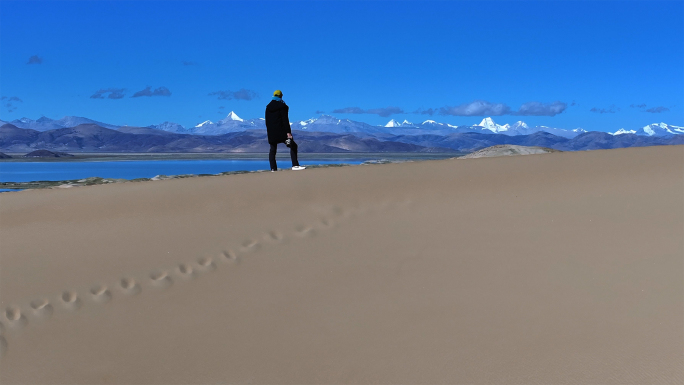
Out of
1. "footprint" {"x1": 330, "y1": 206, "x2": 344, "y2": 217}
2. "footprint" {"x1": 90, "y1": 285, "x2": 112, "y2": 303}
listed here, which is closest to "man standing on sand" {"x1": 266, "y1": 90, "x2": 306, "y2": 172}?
"footprint" {"x1": 330, "y1": 206, "x2": 344, "y2": 217}

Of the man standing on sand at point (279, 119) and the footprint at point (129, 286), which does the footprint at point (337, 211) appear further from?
the man standing on sand at point (279, 119)

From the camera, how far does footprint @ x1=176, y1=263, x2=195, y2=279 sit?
Result: 4762mm

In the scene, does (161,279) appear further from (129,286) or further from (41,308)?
(41,308)

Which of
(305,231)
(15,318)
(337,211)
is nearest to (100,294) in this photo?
(15,318)

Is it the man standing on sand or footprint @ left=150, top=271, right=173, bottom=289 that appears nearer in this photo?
footprint @ left=150, top=271, right=173, bottom=289

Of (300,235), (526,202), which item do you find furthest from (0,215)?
(526,202)

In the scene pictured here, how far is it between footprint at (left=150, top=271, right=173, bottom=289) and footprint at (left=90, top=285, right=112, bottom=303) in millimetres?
349

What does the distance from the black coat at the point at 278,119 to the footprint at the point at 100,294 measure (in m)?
5.15

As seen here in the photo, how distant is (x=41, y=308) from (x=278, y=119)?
5.62m

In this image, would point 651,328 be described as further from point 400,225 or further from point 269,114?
point 269,114

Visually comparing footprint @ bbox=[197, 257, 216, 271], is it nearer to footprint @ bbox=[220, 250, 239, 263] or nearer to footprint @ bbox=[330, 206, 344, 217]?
footprint @ bbox=[220, 250, 239, 263]

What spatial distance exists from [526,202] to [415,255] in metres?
1.93

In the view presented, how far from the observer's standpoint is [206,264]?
4.95 meters

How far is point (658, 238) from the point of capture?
5.14 m
